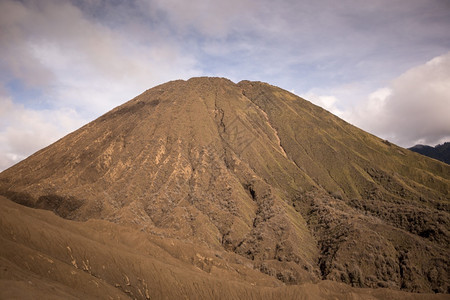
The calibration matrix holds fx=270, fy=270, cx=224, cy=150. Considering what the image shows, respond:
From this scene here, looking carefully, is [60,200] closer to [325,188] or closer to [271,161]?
[271,161]

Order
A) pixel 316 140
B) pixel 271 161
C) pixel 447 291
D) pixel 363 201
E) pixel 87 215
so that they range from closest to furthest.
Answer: pixel 447 291 < pixel 87 215 < pixel 363 201 < pixel 271 161 < pixel 316 140

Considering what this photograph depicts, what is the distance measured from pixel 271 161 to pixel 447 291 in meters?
43.6

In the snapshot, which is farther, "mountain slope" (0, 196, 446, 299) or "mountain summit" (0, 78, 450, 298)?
"mountain summit" (0, 78, 450, 298)

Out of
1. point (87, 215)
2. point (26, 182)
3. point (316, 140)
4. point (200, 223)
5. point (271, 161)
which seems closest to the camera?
point (200, 223)

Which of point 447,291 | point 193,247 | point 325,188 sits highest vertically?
point 325,188

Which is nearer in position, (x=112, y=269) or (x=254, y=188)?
(x=112, y=269)

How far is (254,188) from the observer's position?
2490 inches

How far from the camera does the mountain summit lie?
43906mm

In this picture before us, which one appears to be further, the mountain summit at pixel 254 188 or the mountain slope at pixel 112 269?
the mountain summit at pixel 254 188

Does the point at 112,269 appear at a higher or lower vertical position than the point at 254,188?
lower

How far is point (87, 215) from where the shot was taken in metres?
53.6

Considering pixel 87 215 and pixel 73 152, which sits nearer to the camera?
pixel 87 215

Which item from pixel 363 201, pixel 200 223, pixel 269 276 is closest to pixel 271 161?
pixel 363 201

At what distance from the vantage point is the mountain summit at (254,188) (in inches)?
1729
